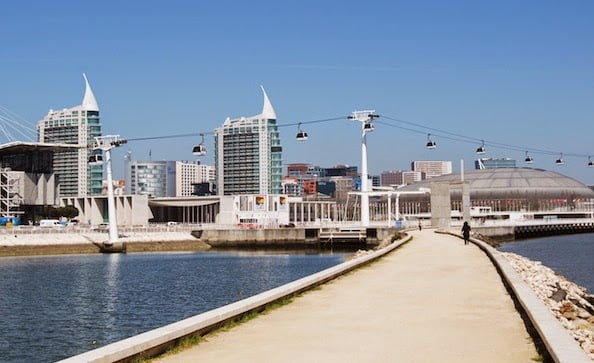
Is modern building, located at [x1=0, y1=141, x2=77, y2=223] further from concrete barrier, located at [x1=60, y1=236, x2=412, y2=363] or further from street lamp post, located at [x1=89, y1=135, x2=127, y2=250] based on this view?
concrete barrier, located at [x1=60, y1=236, x2=412, y2=363]

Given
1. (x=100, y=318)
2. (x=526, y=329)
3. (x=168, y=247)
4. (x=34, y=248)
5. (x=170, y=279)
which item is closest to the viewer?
(x=526, y=329)

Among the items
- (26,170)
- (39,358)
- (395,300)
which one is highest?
(26,170)

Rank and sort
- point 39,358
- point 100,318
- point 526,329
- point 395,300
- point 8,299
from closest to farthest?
point 526,329
point 395,300
point 39,358
point 100,318
point 8,299

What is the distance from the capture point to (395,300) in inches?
829

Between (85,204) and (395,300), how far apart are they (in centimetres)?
14216

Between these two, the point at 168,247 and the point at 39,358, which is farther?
the point at 168,247

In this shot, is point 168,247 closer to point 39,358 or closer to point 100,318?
point 100,318

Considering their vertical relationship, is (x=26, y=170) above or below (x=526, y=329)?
above

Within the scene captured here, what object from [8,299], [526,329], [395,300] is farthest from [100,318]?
[526,329]

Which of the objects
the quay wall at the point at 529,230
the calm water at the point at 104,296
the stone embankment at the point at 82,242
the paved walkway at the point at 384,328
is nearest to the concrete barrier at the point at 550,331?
the paved walkway at the point at 384,328

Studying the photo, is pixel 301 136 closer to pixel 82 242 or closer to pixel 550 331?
pixel 82 242

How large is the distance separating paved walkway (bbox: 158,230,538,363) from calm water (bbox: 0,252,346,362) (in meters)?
8.12

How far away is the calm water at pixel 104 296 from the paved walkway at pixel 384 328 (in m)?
8.12

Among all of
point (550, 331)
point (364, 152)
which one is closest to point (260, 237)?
point (364, 152)
